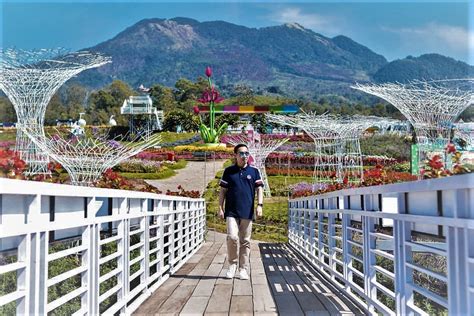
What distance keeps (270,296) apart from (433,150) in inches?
397

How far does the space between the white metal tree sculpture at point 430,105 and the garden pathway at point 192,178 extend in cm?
1123

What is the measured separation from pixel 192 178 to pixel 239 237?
24.6 m

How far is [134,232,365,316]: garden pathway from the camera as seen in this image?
4.04m

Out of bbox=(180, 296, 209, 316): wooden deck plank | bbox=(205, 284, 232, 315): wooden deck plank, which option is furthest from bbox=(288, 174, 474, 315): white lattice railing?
bbox=(180, 296, 209, 316): wooden deck plank

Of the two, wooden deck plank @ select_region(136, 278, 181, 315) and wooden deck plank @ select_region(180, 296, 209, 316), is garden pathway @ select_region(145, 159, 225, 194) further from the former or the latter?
wooden deck plank @ select_region(180, 296, 209, 316)

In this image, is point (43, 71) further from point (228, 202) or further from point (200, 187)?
point (200, 187)

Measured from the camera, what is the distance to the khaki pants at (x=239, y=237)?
5457mm

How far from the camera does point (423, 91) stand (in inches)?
539

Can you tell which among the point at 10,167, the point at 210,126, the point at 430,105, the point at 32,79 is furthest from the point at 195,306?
the point at 210,126

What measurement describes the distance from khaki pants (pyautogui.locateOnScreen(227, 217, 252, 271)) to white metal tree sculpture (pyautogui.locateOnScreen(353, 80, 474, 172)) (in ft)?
30.2

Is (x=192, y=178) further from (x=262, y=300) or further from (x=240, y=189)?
(x=262, y=300)

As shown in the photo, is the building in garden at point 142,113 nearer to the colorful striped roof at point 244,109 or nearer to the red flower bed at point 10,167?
the colorful striped roof at point 244,109

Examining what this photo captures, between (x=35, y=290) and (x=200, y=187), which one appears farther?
(x=200, y=187)

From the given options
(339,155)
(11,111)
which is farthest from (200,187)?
(11,111)
